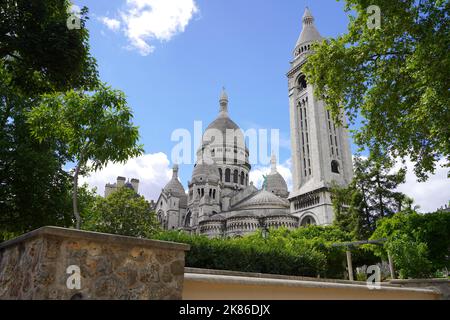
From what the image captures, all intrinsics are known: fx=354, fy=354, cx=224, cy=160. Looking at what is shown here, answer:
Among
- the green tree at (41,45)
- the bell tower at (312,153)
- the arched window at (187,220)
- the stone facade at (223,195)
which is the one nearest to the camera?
the green tree at (41,45)

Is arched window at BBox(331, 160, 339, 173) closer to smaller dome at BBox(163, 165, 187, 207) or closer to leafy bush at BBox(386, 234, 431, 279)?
smaller dome at BBox(163, 165, 187, 207)

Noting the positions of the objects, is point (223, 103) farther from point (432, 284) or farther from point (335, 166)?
point (432, 284)

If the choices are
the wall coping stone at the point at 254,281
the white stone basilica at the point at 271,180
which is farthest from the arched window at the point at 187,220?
the wall coping stone at the point at 254,281

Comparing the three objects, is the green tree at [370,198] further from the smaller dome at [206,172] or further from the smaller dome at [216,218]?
the smaller dome at [206,172]

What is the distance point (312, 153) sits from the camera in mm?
59250

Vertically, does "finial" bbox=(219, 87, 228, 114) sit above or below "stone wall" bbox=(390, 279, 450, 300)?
above

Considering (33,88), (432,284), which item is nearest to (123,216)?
(33,88)

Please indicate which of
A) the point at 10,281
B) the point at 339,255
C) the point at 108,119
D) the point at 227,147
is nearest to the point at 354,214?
the point at 339,255

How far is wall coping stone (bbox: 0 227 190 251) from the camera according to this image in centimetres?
418

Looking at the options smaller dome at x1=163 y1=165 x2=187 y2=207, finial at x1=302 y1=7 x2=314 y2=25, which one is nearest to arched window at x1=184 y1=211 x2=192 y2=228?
smaller dome at x1=163 y1=165 x2=187 y2=207

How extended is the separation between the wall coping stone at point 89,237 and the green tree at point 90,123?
7728mm

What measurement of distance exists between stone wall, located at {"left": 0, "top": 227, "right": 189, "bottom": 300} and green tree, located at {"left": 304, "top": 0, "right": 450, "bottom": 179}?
36.8ft

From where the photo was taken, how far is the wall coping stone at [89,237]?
418cm

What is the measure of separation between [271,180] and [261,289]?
80166mm
